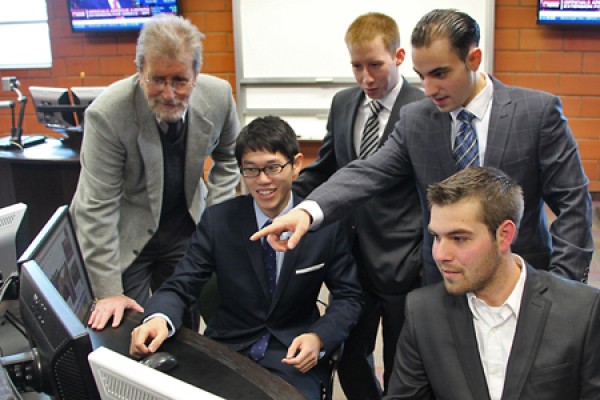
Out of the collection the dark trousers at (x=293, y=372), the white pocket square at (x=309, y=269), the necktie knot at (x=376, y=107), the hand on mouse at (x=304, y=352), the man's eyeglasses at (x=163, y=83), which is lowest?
the dark trousers at (x=293, y=372)

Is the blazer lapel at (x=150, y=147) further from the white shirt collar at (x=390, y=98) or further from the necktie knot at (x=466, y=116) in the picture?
the necktie knot at (x=466, y=116)

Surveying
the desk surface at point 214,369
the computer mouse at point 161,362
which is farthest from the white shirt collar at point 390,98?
the computer mouse at point 161,362

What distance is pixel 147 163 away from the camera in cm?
208

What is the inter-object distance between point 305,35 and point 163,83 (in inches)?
143

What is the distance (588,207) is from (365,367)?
1031mm

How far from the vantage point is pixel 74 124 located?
4445mm

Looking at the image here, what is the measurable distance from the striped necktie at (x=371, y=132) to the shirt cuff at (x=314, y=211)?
440 mm

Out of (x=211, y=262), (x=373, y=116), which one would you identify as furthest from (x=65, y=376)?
(x=373, y=116)

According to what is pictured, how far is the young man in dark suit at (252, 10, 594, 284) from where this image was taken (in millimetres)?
1673

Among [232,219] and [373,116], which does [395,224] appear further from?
[232,219]

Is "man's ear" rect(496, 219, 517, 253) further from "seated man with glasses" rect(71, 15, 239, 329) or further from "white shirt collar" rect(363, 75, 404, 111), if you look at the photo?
"seated man with glasses" rect(71, 15, 239, 329)

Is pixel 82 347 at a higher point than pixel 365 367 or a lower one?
higher

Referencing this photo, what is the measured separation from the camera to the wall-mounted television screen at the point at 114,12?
5520 mm

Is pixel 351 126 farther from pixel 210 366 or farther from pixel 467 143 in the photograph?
pixel 210 366
